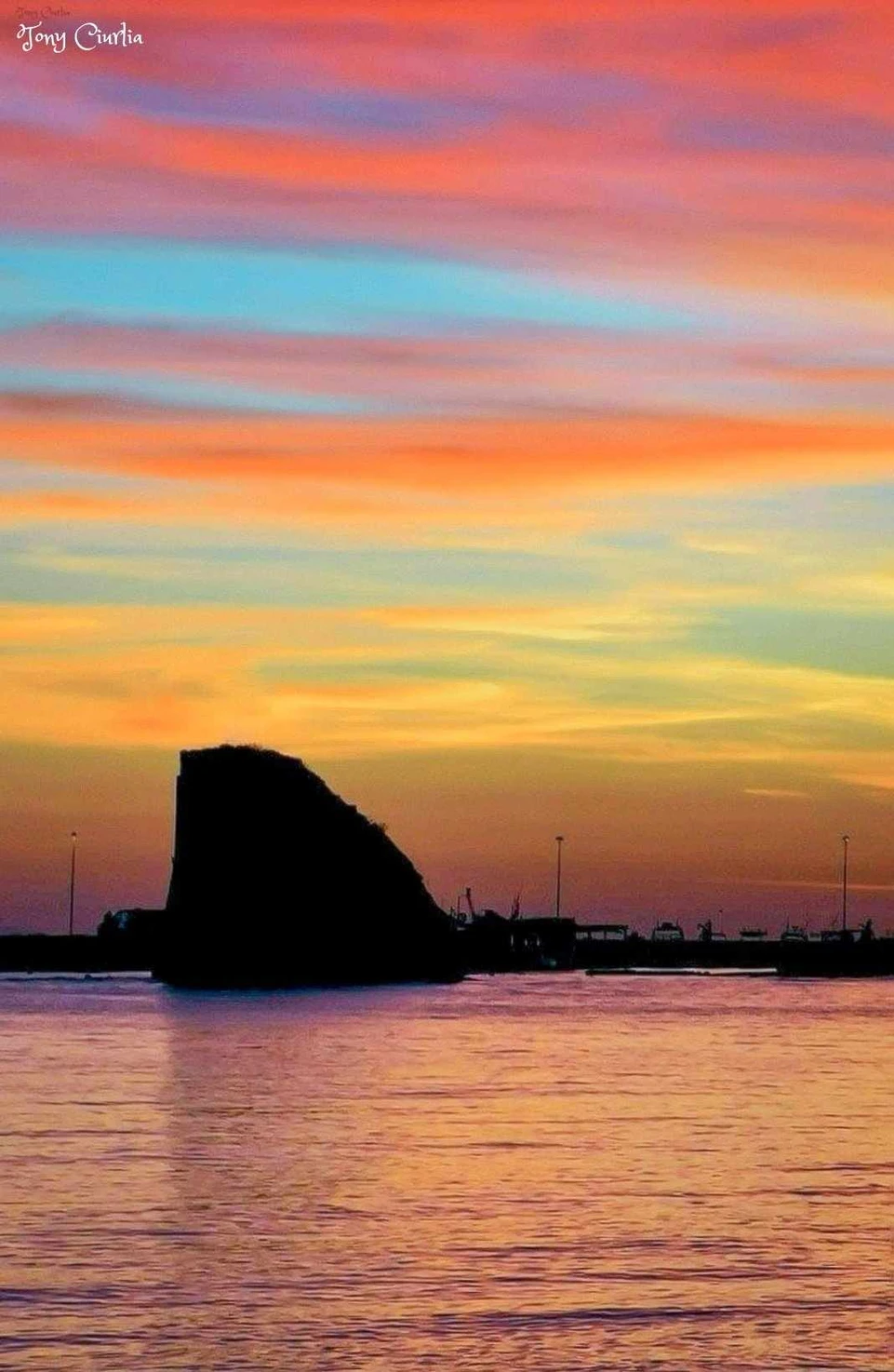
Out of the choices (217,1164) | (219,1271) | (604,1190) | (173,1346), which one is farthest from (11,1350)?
(217,1164)

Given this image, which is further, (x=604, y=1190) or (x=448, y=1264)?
(x=604, y=1190)

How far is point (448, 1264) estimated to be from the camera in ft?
128

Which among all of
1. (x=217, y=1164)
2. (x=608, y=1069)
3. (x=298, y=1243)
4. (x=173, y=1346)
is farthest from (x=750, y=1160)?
(x=608, y=1069)

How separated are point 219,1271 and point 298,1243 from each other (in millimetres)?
3426

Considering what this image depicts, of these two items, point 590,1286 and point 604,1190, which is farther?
point 604,1190

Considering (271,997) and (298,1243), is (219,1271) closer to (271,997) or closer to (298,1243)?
(298,1243)

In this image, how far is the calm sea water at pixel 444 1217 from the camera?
3253 cm

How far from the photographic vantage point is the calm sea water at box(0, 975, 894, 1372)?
32531 mm

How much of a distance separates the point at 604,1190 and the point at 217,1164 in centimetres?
993

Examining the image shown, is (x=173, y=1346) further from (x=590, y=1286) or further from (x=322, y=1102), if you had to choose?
(x=322, y=1102)

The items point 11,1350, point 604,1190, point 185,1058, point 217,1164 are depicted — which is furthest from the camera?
point 185,1058

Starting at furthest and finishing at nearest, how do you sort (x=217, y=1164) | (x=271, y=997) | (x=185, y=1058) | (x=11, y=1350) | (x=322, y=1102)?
(x=271, y=997) → (x=185, y=1058) → (x=322, y=1102) → (x=217, y=1164) → (x=11, y=1350)

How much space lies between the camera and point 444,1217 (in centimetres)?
4453

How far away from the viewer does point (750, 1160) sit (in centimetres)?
5578
